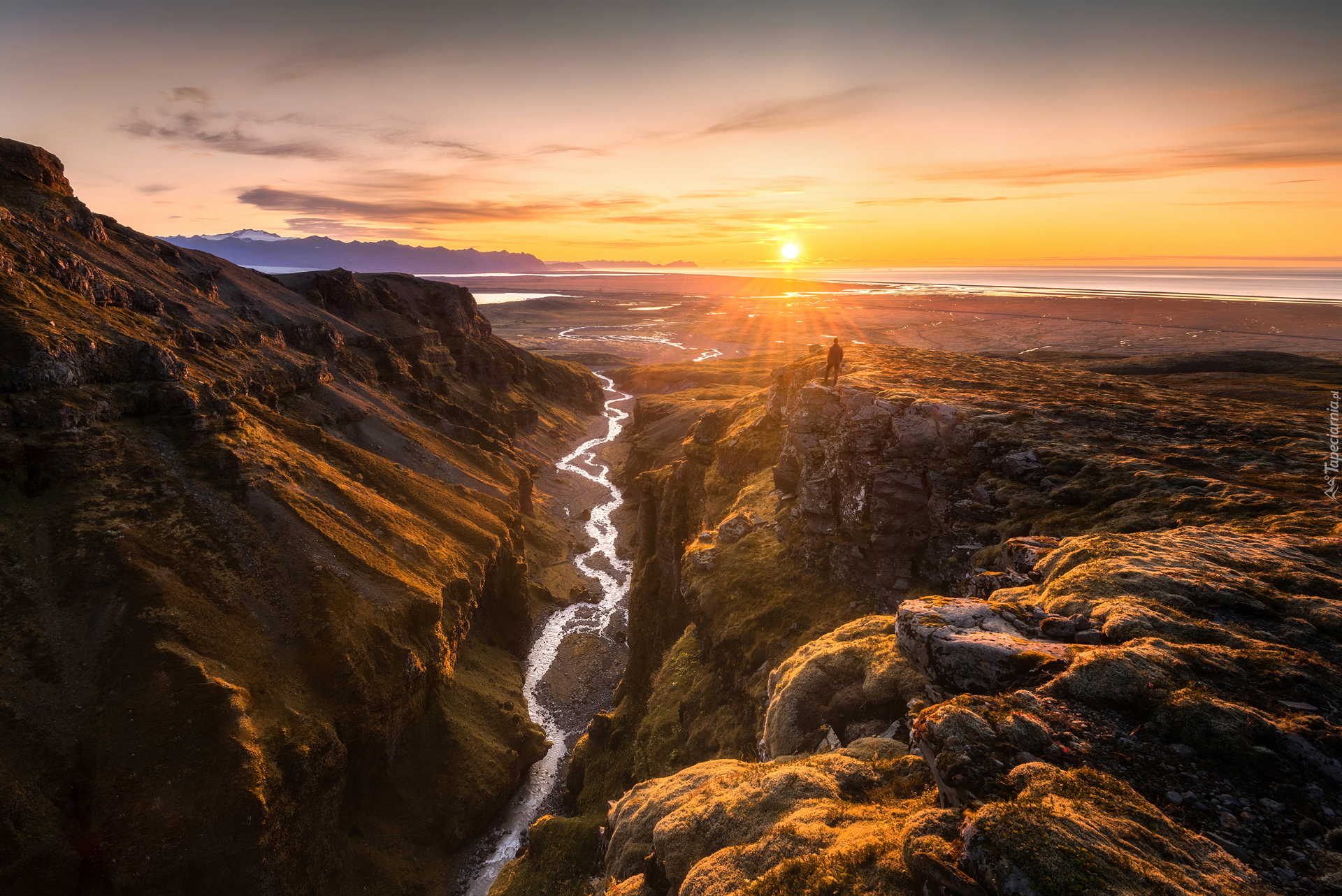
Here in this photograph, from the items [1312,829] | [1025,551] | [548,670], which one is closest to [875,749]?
[1312,829]

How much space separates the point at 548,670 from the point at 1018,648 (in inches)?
2697

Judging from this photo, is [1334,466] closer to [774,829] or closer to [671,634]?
[774,829]

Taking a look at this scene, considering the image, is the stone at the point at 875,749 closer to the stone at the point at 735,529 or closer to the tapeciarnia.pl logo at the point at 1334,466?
the tapeciarnia.pl logo at the point at 1334,466

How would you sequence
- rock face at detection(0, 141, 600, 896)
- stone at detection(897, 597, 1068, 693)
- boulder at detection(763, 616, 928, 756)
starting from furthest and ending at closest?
rock face at detection(0, 141, 600, 896), boulder at detection(763, 616, 928, 756), stone at detection(897, 597, 1068, 693)

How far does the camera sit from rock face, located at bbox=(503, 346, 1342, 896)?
47.1 ft

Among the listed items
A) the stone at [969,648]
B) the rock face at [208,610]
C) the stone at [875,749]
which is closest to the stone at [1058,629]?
the stone at [969,648]

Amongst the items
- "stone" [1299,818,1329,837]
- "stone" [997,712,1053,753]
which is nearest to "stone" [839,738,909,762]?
"stone" [997,712,1053,753]

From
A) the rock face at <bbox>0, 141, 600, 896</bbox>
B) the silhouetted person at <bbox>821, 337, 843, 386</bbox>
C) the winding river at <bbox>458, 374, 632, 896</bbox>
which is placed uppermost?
the silhouetted person at <bbox>821, 337, 843, 386</bbox>

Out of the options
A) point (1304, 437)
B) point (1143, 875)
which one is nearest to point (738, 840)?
point (1143, 875)

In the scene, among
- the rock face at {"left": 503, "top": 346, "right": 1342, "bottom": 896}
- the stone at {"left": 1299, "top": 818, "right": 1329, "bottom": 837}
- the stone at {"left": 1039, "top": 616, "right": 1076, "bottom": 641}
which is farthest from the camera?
the stone at {"left": 1039, "top": 616, "right": 1076, "bottom": 641}

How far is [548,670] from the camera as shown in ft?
252

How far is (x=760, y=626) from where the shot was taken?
157 feet

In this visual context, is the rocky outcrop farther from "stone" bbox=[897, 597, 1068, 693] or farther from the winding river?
the winding river

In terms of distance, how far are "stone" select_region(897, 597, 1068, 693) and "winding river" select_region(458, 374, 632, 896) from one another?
155 feet
